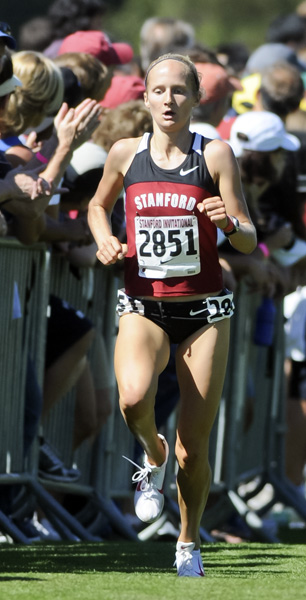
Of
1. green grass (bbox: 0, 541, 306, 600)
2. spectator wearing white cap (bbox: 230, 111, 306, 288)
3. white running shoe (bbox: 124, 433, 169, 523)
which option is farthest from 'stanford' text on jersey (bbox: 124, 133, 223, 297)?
spectator wearing white cap (bbox: 230, 111, 306, 288)

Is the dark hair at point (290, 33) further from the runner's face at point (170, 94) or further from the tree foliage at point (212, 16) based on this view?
the tree foliage at point (212, 16)

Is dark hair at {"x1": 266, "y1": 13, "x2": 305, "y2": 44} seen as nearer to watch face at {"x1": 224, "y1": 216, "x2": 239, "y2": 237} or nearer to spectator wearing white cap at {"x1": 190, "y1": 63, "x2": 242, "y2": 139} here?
spectator wearing white cap at {"x1": 190, "y1": 63, "x2": 242, "y2": 139}

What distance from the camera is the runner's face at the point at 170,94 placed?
275 inches

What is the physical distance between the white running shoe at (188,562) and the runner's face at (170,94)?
6.09 ft

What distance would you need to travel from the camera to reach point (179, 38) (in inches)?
548

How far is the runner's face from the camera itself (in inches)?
275

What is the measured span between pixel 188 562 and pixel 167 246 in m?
1.39

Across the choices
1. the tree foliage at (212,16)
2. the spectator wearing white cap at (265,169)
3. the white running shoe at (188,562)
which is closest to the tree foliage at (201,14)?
the tree foliage at (212,16)

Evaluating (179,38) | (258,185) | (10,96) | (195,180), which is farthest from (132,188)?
(179,38)

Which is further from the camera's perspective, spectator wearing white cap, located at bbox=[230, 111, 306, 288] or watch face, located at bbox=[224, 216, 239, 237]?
spectator wearing white cap, located at bbox=[230, 111, 306, 288]

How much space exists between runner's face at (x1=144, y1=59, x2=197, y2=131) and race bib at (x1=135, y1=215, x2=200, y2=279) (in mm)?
426

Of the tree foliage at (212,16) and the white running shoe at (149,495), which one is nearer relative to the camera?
the white running shoe at (149,495)

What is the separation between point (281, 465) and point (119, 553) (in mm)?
4496

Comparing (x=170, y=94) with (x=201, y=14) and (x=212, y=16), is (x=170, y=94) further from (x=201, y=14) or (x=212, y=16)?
(x=212, y=16)
